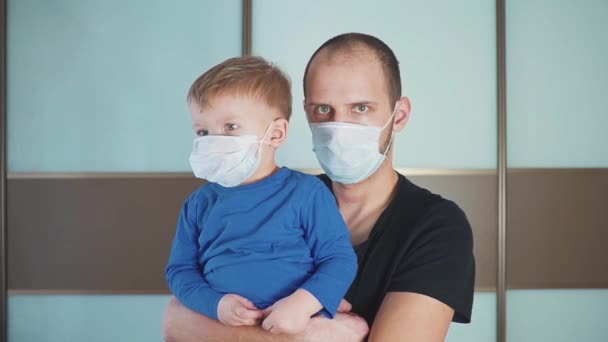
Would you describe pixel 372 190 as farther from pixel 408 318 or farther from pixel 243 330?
pixel 243 330

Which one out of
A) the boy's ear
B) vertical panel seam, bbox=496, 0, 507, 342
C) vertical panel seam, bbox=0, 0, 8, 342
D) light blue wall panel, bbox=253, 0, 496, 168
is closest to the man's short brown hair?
the boy's ear

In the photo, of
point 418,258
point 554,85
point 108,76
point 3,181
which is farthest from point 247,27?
point 418,258

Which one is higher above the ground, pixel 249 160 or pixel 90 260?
pixel 249 160

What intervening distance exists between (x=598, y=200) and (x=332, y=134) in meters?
1.94

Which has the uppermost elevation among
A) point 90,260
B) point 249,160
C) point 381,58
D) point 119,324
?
point 381,58

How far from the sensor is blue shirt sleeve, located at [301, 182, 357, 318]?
44.3 inches

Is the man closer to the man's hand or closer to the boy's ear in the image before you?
the man's hand

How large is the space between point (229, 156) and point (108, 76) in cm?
187

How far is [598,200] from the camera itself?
2.94 meters

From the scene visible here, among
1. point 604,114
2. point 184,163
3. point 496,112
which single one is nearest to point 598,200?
point 604,114

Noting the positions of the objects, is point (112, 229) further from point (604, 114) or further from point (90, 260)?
point (604, 114)

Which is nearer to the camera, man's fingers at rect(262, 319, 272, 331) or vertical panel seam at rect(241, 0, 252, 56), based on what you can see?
man's fingers at rect(262, 319, 272, 331)

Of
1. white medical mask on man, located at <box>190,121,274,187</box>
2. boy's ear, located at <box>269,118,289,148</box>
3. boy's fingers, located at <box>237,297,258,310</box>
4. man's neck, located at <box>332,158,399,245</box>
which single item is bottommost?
boy's fingers, located at <box>237,297,258,310</box>

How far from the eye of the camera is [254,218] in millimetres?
1190
